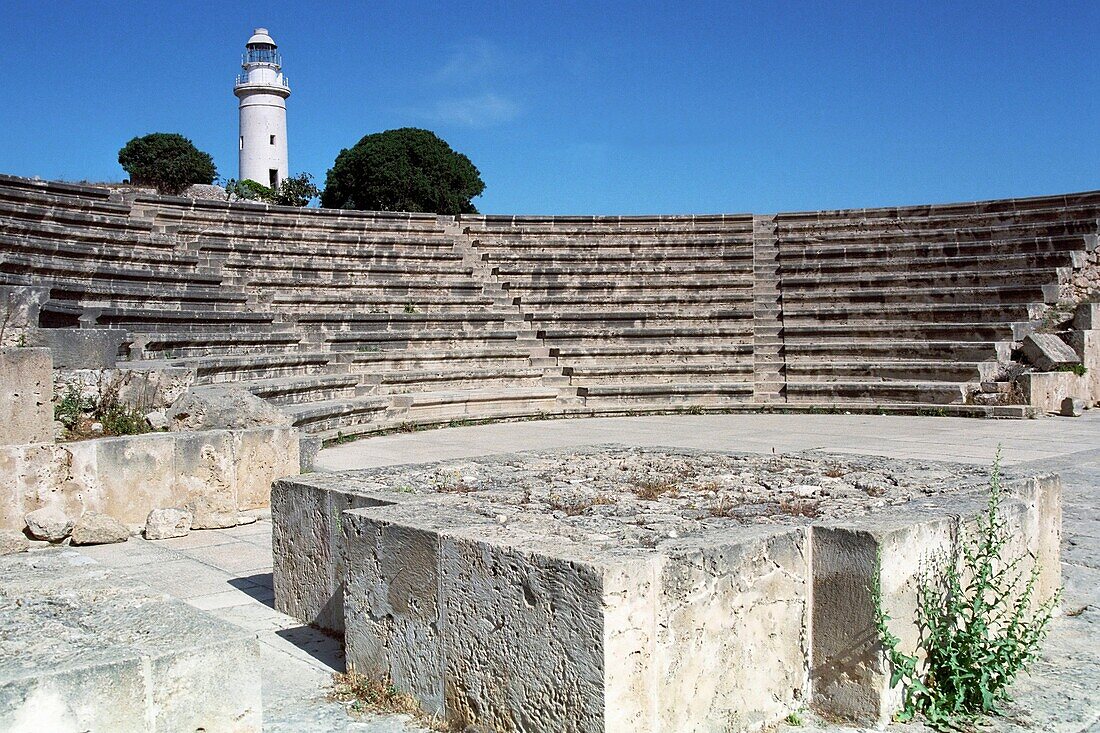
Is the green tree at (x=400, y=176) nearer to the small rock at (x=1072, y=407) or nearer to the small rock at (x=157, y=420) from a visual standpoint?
the small rock at (x=1072, y=407)

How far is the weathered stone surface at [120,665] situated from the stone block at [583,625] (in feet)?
2.49

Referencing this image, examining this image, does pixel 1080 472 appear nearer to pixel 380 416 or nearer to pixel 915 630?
pixel 915 630

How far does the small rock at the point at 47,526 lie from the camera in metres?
5.55

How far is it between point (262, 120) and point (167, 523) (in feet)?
140

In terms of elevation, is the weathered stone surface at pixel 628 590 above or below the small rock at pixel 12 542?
above

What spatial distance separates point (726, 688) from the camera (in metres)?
2.93

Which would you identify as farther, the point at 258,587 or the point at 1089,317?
the point at 1089,317

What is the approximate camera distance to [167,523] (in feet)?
19.4

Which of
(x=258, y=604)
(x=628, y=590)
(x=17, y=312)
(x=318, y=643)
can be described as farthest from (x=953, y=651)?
(x=17, y=312)

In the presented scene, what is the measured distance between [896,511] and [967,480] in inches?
40.8

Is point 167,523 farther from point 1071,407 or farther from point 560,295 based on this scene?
point 1071,407

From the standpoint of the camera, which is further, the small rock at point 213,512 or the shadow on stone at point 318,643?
the small rock at point 213,512

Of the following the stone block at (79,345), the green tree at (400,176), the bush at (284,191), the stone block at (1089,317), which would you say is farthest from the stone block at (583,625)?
the green tree at (400,176)

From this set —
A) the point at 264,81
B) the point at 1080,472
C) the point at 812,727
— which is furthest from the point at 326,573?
the point at 264,81
